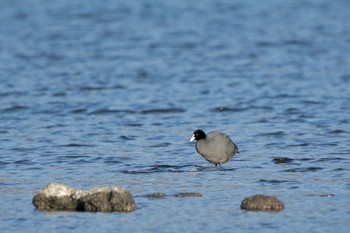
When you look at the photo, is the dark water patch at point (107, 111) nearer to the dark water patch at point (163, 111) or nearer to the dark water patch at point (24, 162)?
the dark water patch at point (163, 111)

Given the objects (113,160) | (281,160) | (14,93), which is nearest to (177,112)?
(14,93)

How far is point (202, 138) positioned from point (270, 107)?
5.53m

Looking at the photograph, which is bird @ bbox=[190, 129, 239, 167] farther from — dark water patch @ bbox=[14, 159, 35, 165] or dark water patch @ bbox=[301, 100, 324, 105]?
dark water patch @ bbox=[301, 100, 324, 105]

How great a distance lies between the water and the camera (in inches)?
398

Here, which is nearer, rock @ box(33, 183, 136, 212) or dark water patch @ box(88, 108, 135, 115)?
rock @ box(33, 183, 136, 212)

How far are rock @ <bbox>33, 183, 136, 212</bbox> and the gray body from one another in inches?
113

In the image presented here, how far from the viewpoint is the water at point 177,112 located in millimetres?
10109

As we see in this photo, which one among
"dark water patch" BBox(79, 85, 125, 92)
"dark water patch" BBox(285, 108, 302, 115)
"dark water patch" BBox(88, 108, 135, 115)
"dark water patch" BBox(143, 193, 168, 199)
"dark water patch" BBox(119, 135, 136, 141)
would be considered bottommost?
"dark water patch" BBox(285, 108, 302, 115)

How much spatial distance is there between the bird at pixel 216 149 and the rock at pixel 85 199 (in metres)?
2.86

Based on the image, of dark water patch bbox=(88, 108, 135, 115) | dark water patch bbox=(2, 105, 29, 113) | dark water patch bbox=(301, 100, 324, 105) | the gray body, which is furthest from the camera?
dark water patch bbox=(301, 100, 324, 105)

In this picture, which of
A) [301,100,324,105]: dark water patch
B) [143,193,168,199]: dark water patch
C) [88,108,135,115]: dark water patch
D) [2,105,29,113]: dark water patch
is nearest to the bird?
[143,193,168,199]: dark water patch

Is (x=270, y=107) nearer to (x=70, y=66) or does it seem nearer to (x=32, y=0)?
(x=70, y=66)

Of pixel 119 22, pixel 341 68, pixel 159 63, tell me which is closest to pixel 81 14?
pixel 119 22

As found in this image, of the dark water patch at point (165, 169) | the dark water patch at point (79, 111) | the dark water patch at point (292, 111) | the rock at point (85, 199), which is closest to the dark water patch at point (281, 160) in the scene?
the dark water patch at point (165, 169)
